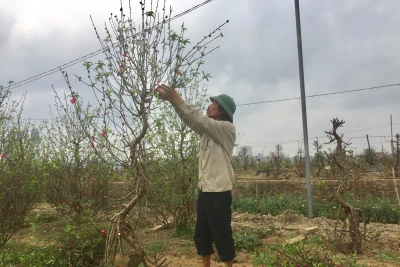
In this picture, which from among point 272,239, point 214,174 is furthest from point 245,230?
point 214,174

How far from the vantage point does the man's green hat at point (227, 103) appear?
3.17 metres

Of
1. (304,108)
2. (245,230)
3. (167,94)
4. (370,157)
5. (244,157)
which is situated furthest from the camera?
(244,157)

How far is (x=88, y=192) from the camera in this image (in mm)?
7020

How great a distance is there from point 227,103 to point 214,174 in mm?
656

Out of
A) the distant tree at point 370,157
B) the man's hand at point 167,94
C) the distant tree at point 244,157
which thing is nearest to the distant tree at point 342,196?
the man's hand at point 167,94

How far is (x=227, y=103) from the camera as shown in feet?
10.5

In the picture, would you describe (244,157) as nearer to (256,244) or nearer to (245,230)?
(245,230)

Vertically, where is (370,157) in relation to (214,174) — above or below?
above

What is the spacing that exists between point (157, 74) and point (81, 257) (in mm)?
1902

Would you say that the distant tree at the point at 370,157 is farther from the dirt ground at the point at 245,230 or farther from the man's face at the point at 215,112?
the man's face at the point at 215,112

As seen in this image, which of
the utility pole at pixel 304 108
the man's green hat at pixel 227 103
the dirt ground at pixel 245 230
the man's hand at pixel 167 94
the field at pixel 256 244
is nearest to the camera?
the man's hand at pixel 167 94

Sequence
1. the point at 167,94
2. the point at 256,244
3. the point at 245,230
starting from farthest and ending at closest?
the point at 245,230
the point at 256,244
the point at 167,94

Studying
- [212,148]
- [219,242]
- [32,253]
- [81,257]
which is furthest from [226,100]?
[32,253]

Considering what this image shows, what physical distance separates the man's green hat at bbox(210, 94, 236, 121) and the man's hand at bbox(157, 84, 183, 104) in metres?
0.48
